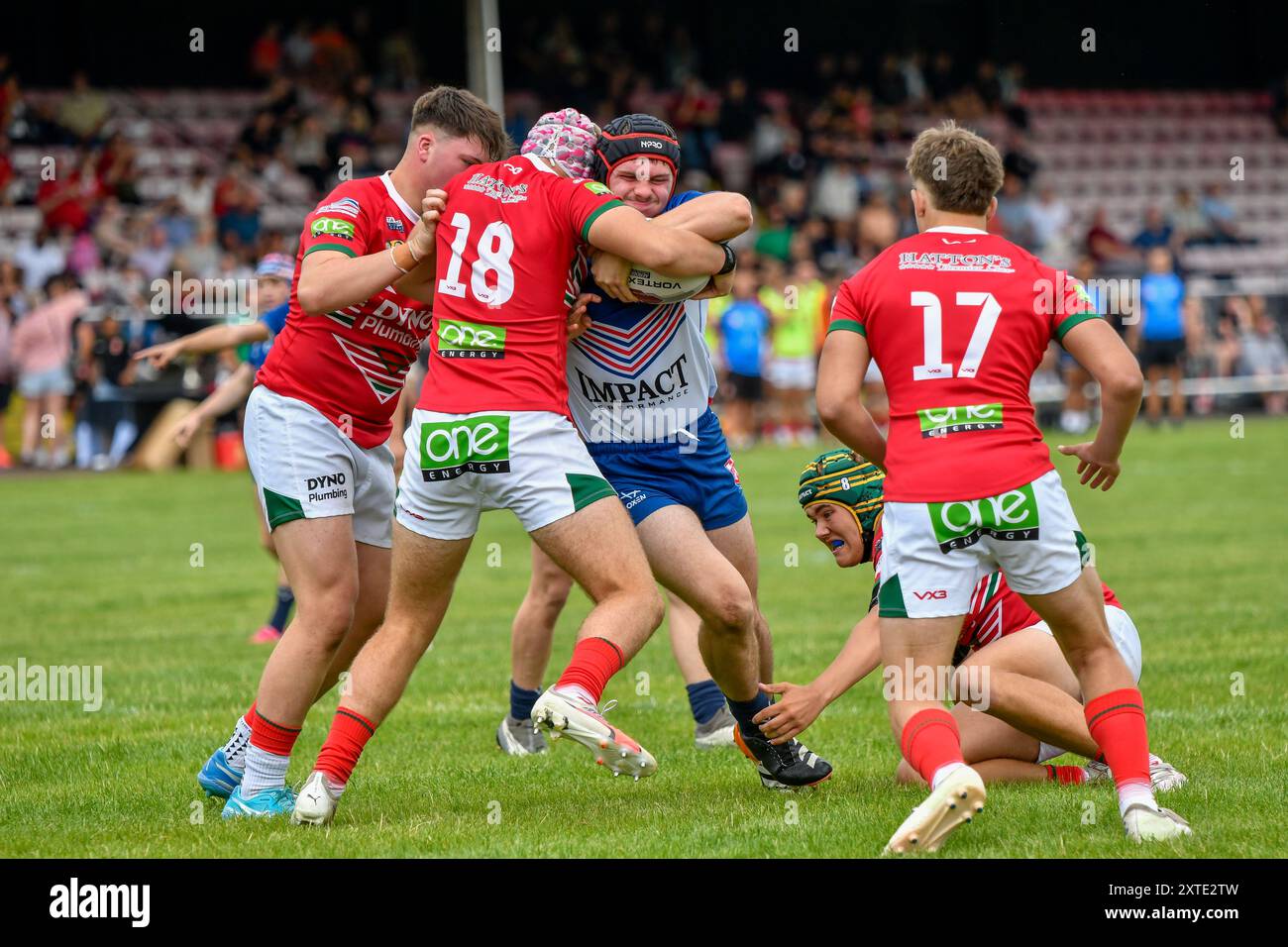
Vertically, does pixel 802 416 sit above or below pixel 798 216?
below

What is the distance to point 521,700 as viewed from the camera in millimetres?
6953

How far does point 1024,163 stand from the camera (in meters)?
29.1

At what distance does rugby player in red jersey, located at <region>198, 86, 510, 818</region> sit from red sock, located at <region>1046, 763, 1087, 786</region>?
255 cm

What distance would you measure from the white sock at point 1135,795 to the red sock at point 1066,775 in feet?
3.42

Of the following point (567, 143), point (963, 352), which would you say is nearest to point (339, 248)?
point (567, 143)

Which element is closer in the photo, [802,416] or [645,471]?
[645,471]

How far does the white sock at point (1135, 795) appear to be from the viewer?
4805mm

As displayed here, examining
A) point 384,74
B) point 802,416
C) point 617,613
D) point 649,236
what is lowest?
point 802,416

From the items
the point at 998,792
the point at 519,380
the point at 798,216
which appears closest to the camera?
the point at 519,380

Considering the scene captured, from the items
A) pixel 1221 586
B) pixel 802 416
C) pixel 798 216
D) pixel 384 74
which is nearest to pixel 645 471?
pixel 1221 586

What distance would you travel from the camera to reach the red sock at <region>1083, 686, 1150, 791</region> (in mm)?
4867

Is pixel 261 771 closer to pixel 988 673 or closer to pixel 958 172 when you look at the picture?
pixel 988 673
